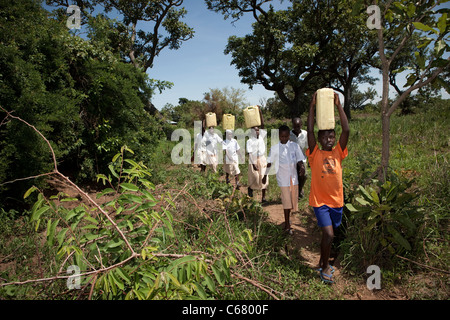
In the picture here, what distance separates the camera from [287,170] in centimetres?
363

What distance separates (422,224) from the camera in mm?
2768

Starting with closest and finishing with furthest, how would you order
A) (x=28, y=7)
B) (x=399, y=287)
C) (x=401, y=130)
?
(x=399, y=287)
(x=28, y=7)
(x=401, y=130)

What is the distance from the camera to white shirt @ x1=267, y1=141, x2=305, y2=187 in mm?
3615

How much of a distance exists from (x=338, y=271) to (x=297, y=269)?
52cm

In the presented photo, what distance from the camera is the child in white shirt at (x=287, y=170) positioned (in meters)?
3.52

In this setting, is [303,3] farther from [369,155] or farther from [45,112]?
[45,112]

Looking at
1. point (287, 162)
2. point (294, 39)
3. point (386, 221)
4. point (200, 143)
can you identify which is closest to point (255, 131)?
point (287, 162)

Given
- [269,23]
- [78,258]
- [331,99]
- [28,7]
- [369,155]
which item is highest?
[269,23]

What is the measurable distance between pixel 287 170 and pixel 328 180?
3.28ft

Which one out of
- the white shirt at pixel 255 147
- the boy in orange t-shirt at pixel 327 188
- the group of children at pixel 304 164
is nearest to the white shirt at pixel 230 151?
the group of children at pixel 304 164

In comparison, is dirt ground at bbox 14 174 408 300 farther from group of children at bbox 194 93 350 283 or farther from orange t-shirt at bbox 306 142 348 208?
orange t-shirt at bbox 306 142 348 208

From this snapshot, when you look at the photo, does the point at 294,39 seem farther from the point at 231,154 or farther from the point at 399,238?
the point at 399,238
